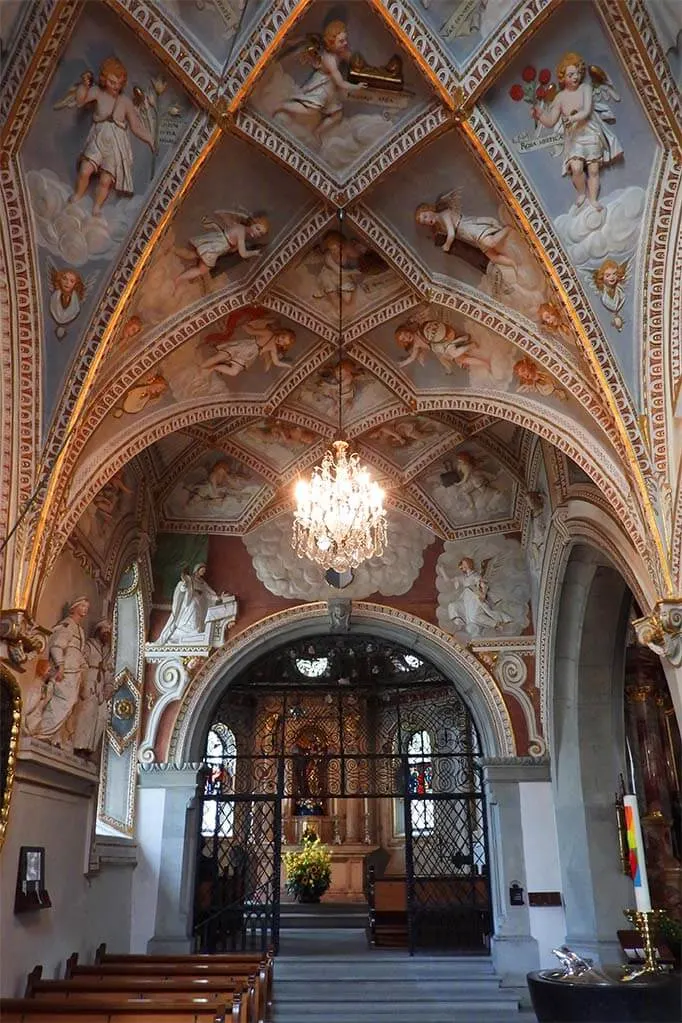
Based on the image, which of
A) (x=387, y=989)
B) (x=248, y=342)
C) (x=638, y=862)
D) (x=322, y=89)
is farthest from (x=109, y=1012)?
(x=322, y=89)

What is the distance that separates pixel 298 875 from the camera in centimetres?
1752

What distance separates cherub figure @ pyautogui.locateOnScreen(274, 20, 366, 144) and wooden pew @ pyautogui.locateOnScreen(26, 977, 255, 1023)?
8.14 m

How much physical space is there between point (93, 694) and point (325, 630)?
4330 mm

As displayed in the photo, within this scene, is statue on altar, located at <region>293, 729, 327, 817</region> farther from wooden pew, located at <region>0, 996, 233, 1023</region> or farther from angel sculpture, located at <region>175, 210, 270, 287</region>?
angel sculpture, located at <region>175, 210, 270, 287</region>

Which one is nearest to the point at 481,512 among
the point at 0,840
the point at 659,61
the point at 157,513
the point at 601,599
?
the point at 601,599

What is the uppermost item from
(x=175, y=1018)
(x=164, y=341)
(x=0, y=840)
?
(x=164, y=341)

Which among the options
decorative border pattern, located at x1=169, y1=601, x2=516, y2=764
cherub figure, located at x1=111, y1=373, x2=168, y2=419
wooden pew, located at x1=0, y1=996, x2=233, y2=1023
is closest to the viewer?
wooden pew, located at x1=0, y1=996, x2=233, y2=1023

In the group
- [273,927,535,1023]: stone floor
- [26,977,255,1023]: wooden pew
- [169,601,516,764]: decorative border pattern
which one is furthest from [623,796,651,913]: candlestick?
[169,601,516,764]: decorative border pattern

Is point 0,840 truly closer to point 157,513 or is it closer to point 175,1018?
point 175,1018

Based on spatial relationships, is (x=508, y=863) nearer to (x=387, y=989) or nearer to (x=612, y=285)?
(x=387, y=989)

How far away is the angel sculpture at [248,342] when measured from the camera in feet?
34.7

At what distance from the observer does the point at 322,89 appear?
834 cm

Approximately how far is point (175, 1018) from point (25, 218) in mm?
7016

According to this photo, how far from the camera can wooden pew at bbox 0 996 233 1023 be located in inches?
246
